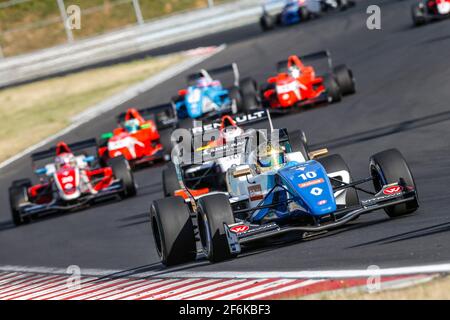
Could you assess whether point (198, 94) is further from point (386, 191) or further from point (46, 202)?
point (386, 191)

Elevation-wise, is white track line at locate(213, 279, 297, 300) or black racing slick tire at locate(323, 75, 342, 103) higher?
black racing slick tire at locate(323, 75, 342, 103)

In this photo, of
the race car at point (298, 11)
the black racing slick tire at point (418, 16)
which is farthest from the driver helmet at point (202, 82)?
the race car at point (298, 11)

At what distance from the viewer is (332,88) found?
2458cm

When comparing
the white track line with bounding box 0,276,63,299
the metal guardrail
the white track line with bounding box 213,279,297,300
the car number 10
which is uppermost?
the metal guardrail

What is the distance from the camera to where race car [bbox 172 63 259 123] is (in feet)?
84.5

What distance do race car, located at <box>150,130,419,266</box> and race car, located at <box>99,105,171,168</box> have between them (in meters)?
10.7

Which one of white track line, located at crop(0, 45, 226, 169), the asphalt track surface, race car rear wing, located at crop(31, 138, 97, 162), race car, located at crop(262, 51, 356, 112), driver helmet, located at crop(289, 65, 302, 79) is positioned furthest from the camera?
white track line, located at crop(0, 45, 226, 169)

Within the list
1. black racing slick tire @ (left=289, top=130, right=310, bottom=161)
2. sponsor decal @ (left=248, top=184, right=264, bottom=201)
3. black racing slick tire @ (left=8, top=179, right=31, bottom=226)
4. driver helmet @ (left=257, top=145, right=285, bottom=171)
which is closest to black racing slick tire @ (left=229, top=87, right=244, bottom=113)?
black racing slick tire @ (left=8, top=179, right=31, bottom=226)

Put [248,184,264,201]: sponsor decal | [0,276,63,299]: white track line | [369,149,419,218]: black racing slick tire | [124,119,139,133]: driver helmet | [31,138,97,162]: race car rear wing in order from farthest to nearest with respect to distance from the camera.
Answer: [124,119,139,133]: driver helmet
[31,138,97,162]: race car rear wing
[0,276,63,299]: white track line
[248,184,264,201]: sponsor decal
[369,149,419,218]: black racing slick tire

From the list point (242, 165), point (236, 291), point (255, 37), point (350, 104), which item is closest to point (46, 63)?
point (255, 37)

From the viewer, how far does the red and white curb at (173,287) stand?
895 centimetres

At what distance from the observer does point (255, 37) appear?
4184 centimetres

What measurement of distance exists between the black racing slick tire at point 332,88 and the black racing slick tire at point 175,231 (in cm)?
1276

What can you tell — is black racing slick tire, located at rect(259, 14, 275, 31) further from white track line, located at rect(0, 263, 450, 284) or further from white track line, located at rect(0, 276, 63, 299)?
white track line, located at rect(0, 263, 450, 284)
